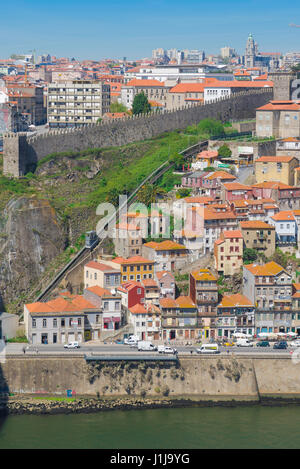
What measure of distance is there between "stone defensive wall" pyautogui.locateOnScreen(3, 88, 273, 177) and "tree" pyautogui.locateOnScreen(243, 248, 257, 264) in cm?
1031

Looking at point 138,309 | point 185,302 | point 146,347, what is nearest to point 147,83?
point 185,302

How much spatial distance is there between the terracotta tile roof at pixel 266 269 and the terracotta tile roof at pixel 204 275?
1.27 meters

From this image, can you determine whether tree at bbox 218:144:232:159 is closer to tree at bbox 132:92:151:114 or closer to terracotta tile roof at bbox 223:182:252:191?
terracotta tile roof at bbox 223:182:252:191

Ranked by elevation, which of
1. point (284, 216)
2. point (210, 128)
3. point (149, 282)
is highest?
point (210, 128)

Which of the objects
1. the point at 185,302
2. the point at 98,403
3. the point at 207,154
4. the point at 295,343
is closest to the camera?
the point at 98,403

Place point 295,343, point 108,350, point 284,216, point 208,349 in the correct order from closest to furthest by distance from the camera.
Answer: point 208,349 → point 108,350 → point 295,343 → point 284,216

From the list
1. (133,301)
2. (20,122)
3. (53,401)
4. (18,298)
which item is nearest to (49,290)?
(18,298)

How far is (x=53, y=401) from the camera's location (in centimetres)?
2650

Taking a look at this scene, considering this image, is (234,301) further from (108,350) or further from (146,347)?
(108,350)

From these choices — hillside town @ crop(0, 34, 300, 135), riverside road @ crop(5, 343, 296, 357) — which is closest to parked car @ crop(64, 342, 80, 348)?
riverside road @ crop(5, 343, 296, 357)

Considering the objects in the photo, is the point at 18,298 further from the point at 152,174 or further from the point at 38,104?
the point at 38,104

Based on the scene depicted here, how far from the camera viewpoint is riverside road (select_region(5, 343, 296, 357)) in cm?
2742

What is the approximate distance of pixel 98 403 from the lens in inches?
1046

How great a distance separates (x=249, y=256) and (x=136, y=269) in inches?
146
